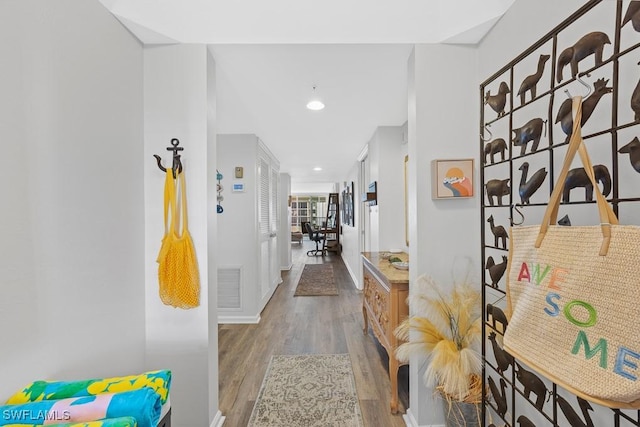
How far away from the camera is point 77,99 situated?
1221mm

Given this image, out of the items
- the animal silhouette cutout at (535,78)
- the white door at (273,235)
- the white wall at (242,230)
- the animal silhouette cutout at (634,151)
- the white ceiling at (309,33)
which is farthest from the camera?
the white door at (273,235)

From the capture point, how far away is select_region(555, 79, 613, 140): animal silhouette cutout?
82 cm

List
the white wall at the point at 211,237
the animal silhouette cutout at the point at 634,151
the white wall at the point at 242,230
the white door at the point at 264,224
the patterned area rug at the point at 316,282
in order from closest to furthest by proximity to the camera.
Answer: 1. the animal silhouette cutout at the point at 634,151
2. the white wall at the point at 211,237
3. the white wall at the point at 242,230
4. the white door at the point at 264,224
5. the patterned area rug at the point at 316,282

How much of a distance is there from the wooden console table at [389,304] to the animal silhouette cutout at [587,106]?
126cm

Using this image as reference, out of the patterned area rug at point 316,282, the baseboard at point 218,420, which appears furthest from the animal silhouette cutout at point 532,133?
the patterned area rug at point 316,282

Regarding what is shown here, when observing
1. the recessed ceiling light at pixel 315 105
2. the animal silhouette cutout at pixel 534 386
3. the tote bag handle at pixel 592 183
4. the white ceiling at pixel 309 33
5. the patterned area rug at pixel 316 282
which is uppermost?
the white ceiling at pixel 309 33

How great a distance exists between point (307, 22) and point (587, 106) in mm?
1420

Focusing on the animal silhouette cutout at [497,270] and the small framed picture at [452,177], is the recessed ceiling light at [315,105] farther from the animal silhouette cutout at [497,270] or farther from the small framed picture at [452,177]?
the animal silhouette cutout at [497,270]

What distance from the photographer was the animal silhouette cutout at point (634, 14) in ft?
2.43

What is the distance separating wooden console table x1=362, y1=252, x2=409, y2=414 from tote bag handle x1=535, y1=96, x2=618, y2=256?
1.15 metres

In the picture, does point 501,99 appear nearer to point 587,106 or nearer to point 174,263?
point 587,106

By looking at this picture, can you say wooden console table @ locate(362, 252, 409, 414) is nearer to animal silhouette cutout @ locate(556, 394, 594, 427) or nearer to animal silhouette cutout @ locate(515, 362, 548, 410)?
animal silhouette cutout @ locate(515, 362, 548, 410)

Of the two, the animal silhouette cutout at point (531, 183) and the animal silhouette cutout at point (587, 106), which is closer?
the animal silhouette cutout at point (587, 106)

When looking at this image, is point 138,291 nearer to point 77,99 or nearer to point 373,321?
point 77,99
